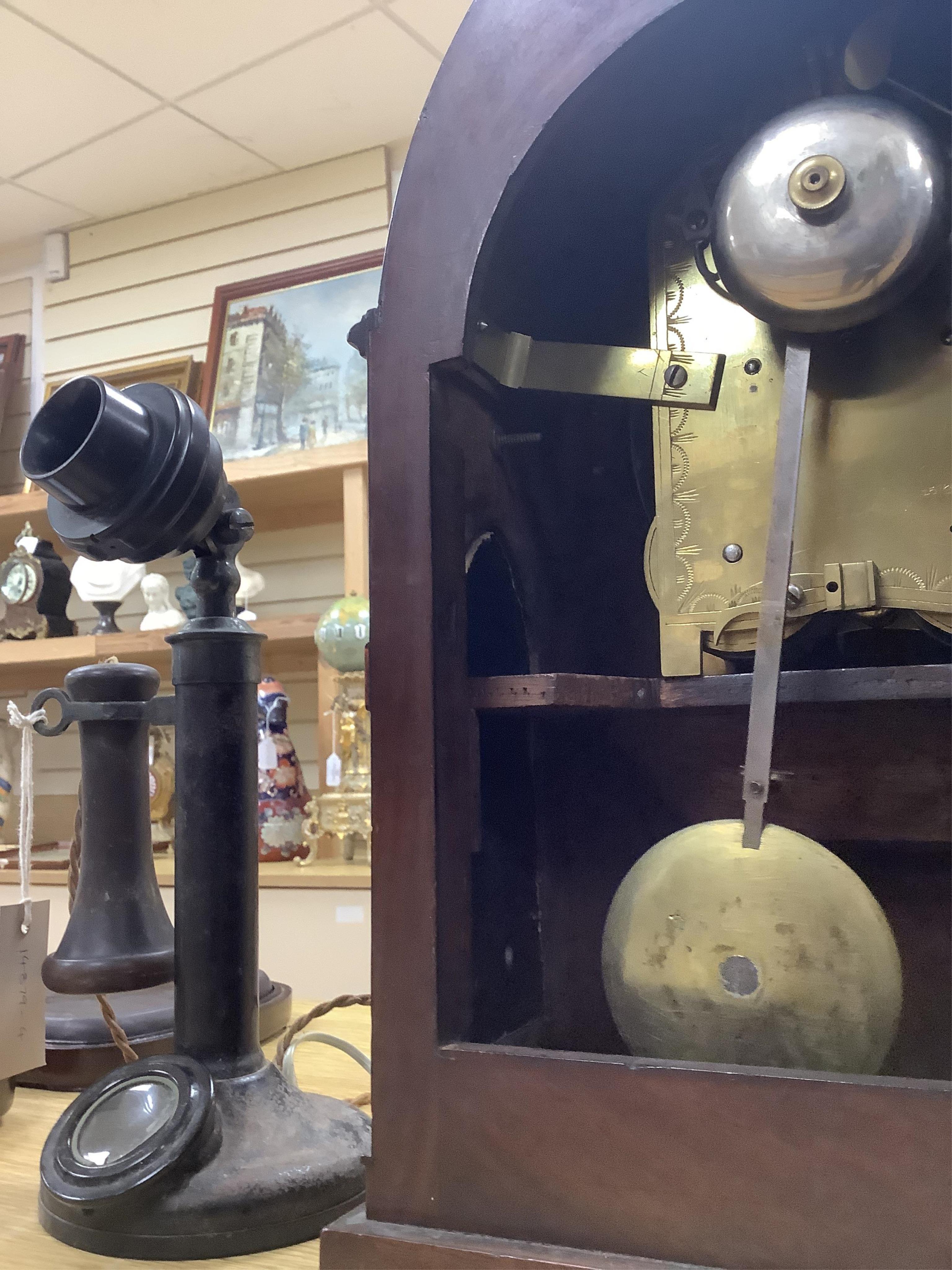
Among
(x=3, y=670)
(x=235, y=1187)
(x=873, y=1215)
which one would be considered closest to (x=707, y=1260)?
(x=873, y=1215)

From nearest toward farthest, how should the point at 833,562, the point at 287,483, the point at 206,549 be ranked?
1. the point at 833,562
2. the point at 206,549
3. the point at 287,483

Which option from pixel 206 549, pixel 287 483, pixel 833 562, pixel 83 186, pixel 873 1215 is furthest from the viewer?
pixel 83 186

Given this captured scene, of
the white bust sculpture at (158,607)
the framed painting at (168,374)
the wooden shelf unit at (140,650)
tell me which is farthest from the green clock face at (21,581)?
the framed painting at (168,374)

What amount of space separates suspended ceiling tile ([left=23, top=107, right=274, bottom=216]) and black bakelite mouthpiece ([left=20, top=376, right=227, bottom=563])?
1.83m

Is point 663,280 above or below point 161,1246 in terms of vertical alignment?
above

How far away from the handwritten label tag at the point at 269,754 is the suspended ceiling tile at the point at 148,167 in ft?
4.40

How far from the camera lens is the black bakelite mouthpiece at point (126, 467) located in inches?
24.0

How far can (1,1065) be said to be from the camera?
0.73 m

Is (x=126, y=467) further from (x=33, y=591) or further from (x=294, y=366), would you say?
(x=33, y=591)

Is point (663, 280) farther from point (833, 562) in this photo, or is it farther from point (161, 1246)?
point (161, 1246)

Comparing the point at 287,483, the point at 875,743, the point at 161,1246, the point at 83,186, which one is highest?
the point at 83,186

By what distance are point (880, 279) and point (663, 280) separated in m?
0.16

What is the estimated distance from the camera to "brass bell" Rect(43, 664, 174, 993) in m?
0.70

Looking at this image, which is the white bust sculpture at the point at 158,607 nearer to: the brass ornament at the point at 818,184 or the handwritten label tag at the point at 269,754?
the handwritten label tag at the point at 269,754
